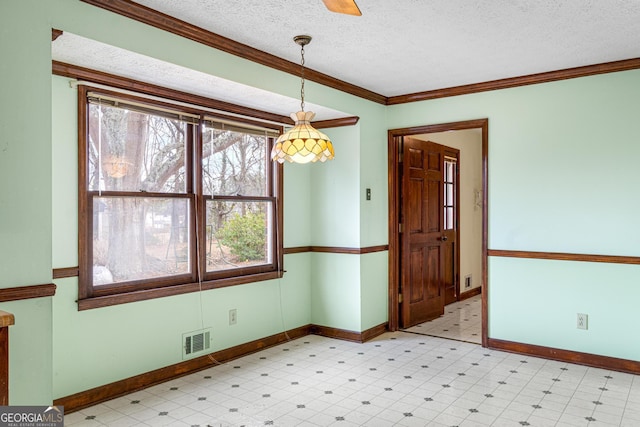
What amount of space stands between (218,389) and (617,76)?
427 centimetres

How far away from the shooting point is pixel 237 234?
177 inches

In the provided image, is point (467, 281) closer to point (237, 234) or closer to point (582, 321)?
point (582, 321)

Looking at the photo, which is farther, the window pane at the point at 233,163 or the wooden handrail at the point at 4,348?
the window pane at the point at 233,163

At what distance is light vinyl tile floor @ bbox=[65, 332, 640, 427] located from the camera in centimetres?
306

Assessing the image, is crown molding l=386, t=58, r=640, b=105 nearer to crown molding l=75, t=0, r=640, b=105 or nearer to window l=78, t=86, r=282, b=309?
crown molding l=75, t=0, r=640, b=105

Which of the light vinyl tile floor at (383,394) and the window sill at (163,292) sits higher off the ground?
the window sill at (163,292)

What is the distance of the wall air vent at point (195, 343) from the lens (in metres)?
3.92

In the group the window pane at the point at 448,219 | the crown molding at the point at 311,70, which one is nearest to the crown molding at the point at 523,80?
the crown molding at the point at 311,70

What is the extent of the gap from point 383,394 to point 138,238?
2.27m

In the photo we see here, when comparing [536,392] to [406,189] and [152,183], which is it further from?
[152,183]

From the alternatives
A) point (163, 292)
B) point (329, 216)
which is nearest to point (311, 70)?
point (329, 216)

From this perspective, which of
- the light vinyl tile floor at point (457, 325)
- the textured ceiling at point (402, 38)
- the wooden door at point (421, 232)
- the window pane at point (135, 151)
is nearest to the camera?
the textured ceiling at point (402, 38)

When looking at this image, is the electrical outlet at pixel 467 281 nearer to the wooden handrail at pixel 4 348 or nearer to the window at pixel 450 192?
the window at pixel 450 192

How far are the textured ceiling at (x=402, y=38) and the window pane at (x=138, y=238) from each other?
98cm
